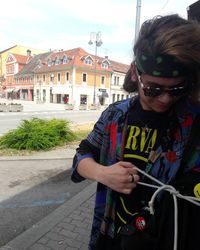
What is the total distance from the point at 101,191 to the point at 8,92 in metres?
78.1

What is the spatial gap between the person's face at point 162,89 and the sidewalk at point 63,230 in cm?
259

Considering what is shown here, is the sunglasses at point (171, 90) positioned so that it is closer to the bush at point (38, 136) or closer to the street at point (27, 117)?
the bush at point (38, 136)

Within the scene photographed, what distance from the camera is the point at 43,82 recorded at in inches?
2292

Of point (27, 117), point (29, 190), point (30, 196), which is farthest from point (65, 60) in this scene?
point (30, 196)

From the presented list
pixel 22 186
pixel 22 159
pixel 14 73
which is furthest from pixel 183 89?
pixel 14 73

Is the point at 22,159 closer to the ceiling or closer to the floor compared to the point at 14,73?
closer to the floor

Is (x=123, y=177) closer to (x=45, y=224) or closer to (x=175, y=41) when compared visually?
(x=175, y=41)

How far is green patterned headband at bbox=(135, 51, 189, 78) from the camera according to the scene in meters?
1.11

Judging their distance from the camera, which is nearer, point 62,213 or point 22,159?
point 62,213

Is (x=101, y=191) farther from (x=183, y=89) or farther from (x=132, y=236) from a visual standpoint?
(x=183, y=89)

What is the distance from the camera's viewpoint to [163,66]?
112 cm

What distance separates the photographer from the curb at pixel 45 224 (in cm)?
333

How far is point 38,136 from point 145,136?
8.14m

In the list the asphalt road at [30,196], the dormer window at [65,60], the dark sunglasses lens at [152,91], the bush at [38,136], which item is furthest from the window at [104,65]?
the dark sunglasses lens at [152,91]
